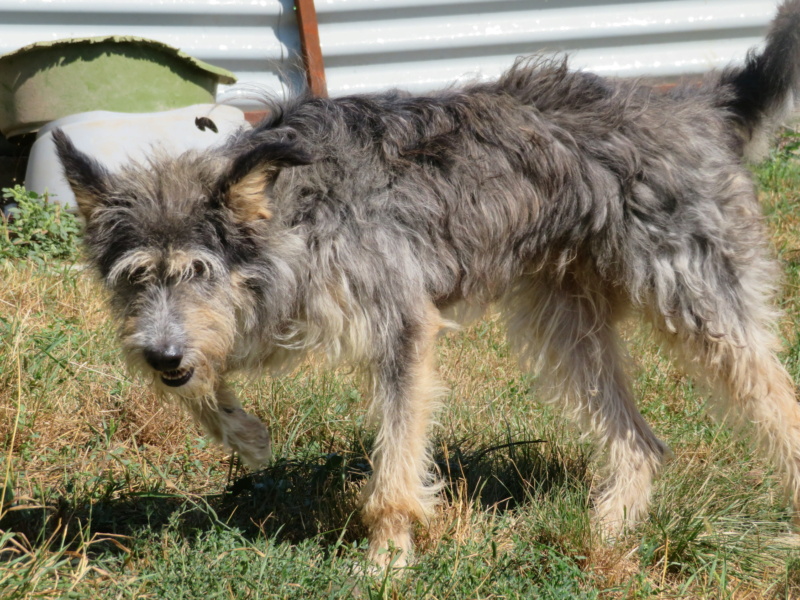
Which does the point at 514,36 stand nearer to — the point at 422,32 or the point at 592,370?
the point at 422,32

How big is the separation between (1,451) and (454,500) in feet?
6.59

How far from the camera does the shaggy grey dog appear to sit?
3.40 metres

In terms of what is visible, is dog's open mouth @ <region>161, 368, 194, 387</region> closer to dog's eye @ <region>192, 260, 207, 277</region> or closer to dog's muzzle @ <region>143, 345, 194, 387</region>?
dog's muzzle @ <region>143, 345, 194, 387</region>

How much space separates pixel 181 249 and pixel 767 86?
263cm

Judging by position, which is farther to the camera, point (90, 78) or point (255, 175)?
point (90, 78)

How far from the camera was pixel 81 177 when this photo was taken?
136 inches

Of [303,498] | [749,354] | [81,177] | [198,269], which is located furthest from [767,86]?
[81,177]

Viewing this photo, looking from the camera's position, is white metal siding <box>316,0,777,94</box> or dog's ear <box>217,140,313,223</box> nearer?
dog's ear <box>217,140,313,223</box>

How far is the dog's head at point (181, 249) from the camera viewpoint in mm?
3303

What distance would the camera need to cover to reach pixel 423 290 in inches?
146

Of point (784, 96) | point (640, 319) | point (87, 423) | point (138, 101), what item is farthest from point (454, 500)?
point (138, 101)

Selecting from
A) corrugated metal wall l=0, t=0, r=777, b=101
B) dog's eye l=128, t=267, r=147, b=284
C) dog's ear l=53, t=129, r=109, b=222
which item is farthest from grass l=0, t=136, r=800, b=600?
corrugated metal wall l=0, t=0, r=777, b=101

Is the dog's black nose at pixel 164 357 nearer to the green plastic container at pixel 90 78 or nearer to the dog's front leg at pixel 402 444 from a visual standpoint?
the dog's front leg at pixel 402 444

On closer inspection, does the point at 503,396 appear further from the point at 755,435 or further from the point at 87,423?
the point at 87,423
